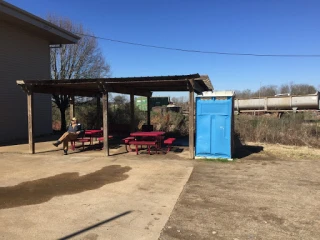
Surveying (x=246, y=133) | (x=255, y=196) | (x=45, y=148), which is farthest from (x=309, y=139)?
(x=45, y=148)

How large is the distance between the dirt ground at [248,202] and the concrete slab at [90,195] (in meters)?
0.35

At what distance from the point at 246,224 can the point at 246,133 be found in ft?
33.8

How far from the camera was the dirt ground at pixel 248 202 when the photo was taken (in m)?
3.99

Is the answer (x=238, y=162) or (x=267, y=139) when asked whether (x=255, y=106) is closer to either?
(x=267, y=139)

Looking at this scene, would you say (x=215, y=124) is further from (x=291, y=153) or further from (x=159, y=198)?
(x=159, y=198)

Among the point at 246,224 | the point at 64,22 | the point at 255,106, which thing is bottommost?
the point at 246,224

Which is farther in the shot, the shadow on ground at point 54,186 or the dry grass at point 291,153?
the dry grass at point 291,153

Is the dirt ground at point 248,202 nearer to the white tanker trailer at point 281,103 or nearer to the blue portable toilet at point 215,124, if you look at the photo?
the blue portable toilet at point 215,124

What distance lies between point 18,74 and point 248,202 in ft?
44.8

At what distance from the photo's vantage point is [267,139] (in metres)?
13.5

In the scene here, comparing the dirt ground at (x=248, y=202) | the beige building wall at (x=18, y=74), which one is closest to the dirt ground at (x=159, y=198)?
the dirt ground at (x=248, y=202)

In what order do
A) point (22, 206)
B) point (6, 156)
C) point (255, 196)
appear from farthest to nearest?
point (6, 156) < point (255, 196) < point (22, 206)

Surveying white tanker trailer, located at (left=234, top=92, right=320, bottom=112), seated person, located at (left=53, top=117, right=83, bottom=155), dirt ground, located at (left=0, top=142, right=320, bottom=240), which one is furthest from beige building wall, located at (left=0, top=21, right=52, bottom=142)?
white tanker trailer, located at (left=234, top=92, right=320, bottom=112)

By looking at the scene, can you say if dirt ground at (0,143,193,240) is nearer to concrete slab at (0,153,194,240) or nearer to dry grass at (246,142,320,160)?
concrete slab at (0,153,194,240)
